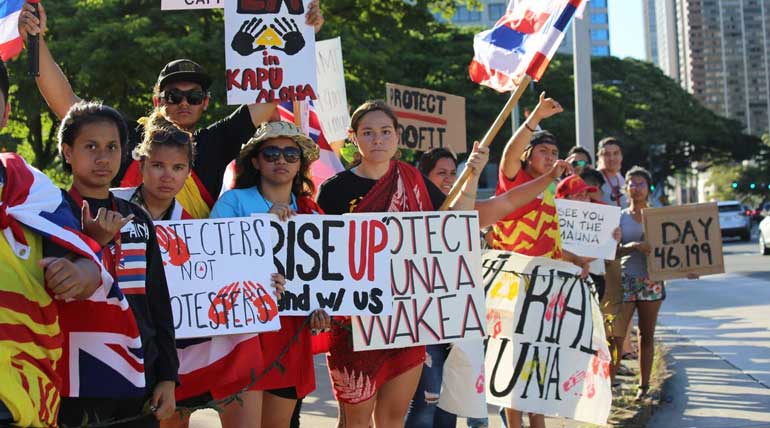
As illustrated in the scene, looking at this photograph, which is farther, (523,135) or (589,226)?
(589,226)

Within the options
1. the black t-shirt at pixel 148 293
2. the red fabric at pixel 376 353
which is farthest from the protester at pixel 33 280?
the red fabric at pixel 376 353

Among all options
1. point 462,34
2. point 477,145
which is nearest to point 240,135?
point 477,145

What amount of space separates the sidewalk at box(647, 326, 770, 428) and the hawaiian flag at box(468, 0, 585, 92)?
2655 mm

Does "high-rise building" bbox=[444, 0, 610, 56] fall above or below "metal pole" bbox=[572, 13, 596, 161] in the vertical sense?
above

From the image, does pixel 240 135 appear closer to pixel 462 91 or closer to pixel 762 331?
pixel 762 331

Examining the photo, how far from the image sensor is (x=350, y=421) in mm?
4875

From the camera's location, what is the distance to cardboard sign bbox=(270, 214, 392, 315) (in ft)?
15.1

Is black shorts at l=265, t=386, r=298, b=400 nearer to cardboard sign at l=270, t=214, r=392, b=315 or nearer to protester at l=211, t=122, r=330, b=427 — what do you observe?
protester at l=211, t=122, r=330, b=427

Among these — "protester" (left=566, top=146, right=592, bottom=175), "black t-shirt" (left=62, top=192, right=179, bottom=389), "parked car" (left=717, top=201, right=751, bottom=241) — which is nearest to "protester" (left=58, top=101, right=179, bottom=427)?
"black t-shirt" (left=62, top=192, right=179, bottom=389)

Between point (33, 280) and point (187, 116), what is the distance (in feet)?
6.38

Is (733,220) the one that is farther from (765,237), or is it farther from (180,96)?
(180,96)

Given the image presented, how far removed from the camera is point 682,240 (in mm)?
8461

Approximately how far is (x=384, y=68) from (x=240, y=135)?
53.0 ft

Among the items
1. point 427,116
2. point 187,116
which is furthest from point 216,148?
point 427,116
